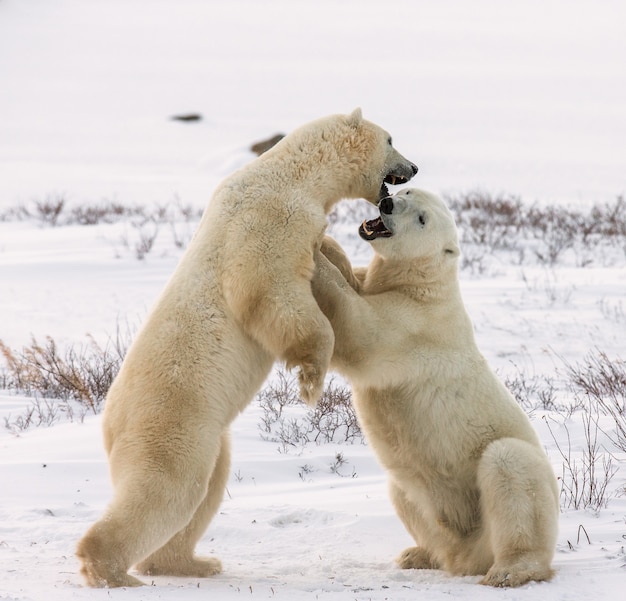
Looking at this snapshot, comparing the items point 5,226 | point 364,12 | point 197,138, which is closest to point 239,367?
point 5,226

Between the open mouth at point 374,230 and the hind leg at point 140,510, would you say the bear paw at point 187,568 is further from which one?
the open mouth at point 374,230

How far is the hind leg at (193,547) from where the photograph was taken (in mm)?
3625

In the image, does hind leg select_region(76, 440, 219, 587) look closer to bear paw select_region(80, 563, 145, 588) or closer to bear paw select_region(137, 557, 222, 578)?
bear paw select_region(80, 563, 145, 588)

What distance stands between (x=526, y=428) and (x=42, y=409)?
382 cm

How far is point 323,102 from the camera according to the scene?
5066 centimetres

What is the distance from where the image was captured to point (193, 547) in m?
3.66

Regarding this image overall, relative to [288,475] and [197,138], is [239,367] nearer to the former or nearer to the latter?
[288,475]

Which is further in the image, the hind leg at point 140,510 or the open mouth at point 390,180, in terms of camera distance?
the open mouth at point 390,180

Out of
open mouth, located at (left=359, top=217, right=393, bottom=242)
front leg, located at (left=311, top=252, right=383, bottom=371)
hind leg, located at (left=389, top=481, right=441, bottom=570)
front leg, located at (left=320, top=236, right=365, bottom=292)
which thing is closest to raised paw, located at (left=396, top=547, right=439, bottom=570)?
hind leg, located at (left=389, top=481, right=441, bottom=570)

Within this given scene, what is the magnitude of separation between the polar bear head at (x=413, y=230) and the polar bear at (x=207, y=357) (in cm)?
31

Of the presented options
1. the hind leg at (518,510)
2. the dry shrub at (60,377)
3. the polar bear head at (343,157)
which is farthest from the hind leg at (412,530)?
the dry shrub at (60,377)

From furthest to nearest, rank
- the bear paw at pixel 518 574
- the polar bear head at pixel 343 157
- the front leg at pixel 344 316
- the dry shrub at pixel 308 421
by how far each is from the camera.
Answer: the dry shrub at pixel 308 421 < the polar bear head at pixel 343 157 < the front leg at pixel 344 316 < the bear paw at pixel 518 574

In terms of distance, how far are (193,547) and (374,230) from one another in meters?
1.52

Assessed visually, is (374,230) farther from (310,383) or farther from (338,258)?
(310,383)
